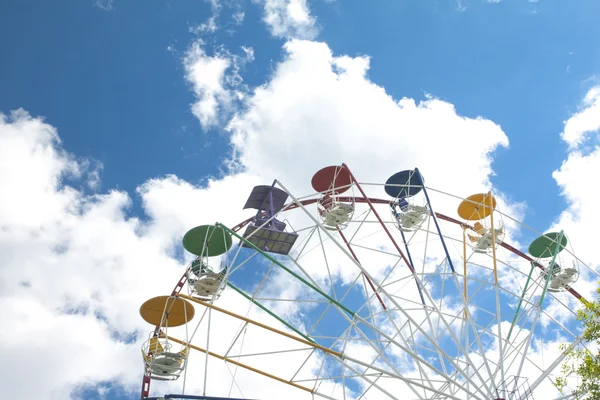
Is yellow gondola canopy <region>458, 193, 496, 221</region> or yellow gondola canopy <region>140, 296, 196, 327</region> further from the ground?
yellow gondola canopy <region>458, 193, 496, 221</region>

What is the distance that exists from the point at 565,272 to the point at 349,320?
38.3ft

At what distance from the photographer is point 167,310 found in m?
21.8

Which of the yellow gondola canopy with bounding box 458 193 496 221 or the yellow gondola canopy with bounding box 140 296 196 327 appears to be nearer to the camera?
the yellow gondola canopy with bounding box 140 296 196 327

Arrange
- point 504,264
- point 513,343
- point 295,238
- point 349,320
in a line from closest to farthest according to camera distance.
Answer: point 349,320
point 513,343
point 295,238
point 504,264

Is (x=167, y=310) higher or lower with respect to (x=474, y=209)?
lower

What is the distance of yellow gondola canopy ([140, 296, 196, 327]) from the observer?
2162cm

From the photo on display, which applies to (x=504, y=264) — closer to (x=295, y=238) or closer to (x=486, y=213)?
(x=486, y=213)

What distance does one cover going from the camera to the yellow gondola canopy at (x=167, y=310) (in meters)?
21.6

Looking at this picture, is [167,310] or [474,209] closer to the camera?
[167,310]

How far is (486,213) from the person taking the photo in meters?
25.7

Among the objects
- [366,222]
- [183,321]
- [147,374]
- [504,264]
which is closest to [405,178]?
[366,222]

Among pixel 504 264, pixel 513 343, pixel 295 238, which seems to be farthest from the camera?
pixel 504 264

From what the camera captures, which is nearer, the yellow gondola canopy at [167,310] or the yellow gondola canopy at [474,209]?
the yellow gondola canopy at [167,310]

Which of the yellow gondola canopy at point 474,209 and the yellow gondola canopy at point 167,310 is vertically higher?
the yellow gondola canopy at point 474,209
